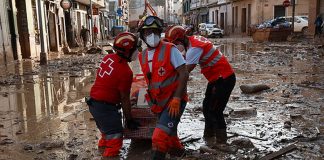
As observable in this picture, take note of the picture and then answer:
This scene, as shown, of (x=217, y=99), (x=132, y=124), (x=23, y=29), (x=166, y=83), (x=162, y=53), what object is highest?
(x=23, y=29)

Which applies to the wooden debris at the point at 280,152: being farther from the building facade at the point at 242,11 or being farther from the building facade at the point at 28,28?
the building facade at the point at 242,11

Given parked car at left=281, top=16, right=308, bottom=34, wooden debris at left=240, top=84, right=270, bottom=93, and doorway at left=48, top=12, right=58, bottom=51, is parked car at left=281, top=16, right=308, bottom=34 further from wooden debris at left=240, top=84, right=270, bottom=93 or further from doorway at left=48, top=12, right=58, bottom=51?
wooden debris at left=240, top=84, right=270, bottom=93

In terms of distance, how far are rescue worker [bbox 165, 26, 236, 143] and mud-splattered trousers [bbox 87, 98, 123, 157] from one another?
993mm

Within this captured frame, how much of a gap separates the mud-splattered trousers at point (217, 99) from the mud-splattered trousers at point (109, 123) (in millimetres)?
1109

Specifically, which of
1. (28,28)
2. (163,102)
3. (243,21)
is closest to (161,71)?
(163,102)

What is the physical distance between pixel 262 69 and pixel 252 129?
22.2 feet

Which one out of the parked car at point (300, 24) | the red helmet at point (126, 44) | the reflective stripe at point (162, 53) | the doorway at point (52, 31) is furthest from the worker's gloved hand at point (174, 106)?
the parked car at point (300, 24)

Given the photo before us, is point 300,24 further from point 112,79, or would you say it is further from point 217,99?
point 112,79

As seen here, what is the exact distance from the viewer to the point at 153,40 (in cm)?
366

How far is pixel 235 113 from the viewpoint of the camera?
5941 mm

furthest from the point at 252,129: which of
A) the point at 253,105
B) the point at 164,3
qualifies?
the point at 164,3

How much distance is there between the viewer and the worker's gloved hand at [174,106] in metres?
3.48

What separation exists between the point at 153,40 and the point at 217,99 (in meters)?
1.23

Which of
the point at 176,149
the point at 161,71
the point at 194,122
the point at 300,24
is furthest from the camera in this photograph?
the point at 300,24
